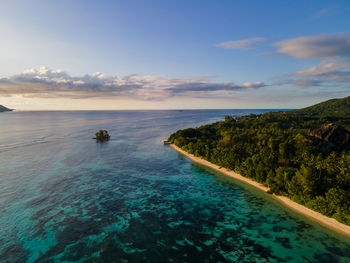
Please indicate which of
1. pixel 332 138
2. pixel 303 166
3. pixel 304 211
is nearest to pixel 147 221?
pixel 304 211

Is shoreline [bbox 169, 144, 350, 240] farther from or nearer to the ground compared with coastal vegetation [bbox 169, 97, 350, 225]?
nearer to the ground

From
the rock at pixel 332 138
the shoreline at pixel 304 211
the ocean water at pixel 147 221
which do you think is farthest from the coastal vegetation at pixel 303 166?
the ocean water at pixel 147 221

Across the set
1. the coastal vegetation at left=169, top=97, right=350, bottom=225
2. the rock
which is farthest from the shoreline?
the rock

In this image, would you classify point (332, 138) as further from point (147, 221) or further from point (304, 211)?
point (147, 221)

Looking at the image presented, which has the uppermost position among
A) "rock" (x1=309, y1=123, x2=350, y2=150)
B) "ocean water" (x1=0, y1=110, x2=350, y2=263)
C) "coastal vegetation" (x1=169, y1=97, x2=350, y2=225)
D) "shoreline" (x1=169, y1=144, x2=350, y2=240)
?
"rock" (x1=309, y1=123, x2=350, y2=150)

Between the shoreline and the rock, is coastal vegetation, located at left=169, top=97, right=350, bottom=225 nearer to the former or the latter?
the rock

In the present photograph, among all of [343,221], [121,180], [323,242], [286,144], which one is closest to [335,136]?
[286,144]

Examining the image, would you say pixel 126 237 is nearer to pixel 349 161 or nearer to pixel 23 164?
pixel 349 161

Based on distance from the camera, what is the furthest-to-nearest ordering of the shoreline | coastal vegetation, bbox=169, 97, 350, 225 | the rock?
the rock → coastal vegetation, bbox=169, 97, 350, 225 → the shoreline

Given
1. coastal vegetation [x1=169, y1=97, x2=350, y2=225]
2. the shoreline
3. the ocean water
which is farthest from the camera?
coastal vegetation [x1=169, y1=97, x2=350, y2=225]

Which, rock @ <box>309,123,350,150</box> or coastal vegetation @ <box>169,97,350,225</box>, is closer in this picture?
coastal vegetation @ <box>169,97,350,225</box>
